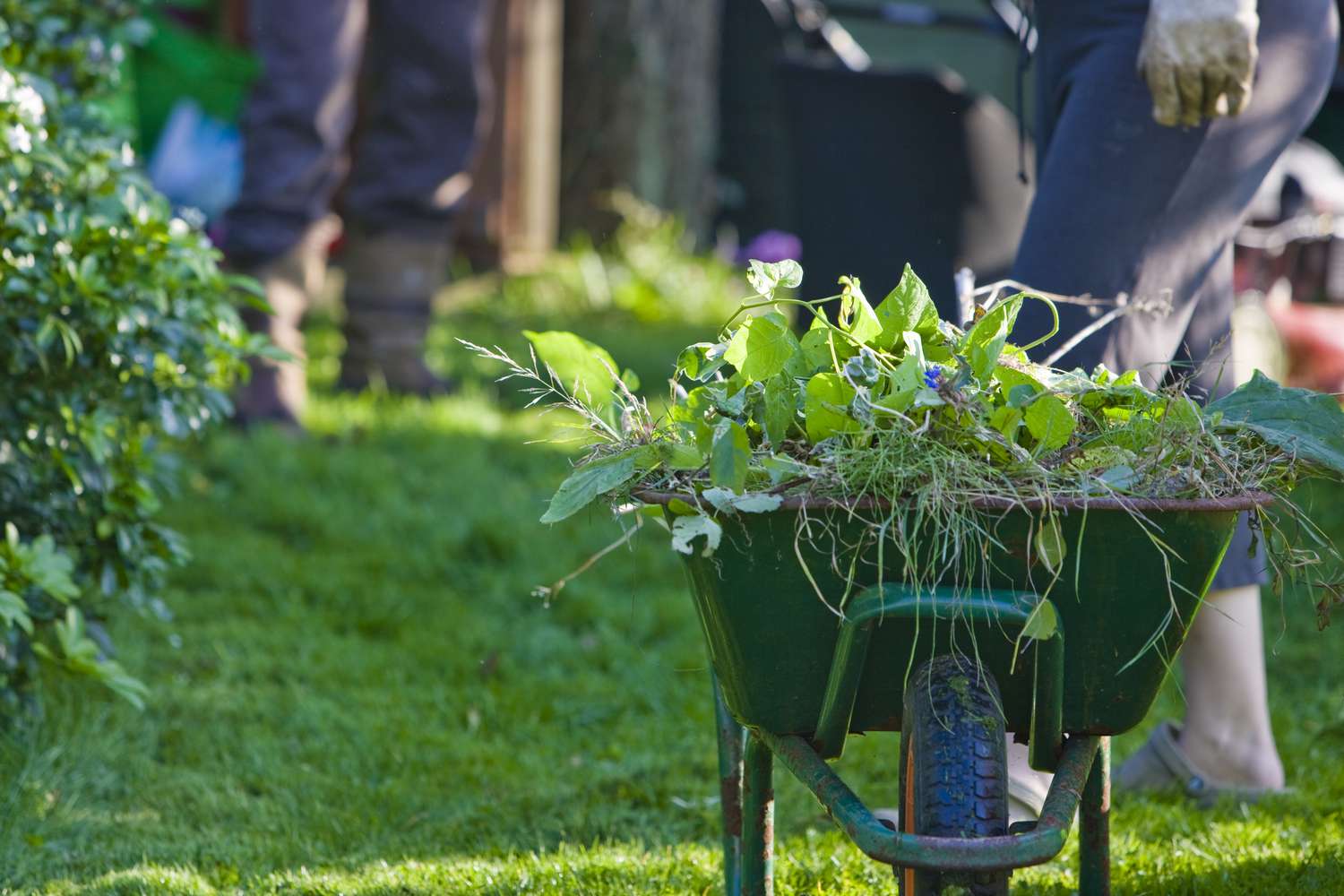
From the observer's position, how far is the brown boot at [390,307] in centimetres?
412

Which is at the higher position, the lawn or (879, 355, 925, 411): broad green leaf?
(879, 355, 925, 411): broad green leaf

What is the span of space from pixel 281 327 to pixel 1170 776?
2.52m

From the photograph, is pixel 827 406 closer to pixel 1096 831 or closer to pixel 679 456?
pixel 679 456

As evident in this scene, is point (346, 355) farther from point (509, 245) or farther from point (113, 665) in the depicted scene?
point (113, 665)

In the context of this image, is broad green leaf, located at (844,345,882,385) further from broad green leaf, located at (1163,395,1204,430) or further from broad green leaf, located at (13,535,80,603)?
broad green leaf, located at (13,535,80,603)

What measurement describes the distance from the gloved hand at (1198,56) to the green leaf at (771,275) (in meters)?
0.67

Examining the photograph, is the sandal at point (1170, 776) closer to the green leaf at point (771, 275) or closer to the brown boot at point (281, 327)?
the green leaf at point (771, 275)

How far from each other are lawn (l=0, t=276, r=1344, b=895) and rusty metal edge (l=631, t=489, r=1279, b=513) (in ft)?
1.84

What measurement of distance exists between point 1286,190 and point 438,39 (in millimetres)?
2484

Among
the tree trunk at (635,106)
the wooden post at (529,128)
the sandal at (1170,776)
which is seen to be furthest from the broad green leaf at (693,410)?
the tree trunk at (635,106)

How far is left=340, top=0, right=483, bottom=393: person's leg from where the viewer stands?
3982 millimetres

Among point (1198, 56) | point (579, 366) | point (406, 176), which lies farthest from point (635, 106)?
point (579, 366)

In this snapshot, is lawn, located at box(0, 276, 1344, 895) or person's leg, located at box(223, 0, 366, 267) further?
person's leg, located at box(223, 0, 366, 267)

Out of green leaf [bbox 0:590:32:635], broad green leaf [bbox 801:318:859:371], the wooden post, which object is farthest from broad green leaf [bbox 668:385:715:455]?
the wooden post
